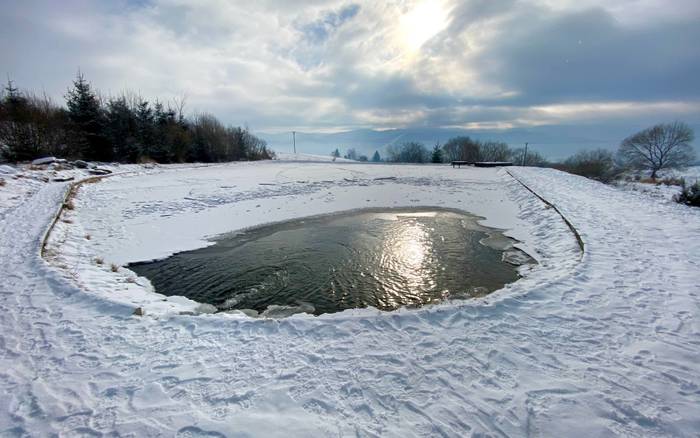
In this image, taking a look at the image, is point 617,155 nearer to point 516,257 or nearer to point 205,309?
point 516,257

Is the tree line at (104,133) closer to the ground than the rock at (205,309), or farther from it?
farther from it

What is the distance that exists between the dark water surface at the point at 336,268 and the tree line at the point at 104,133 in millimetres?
21313

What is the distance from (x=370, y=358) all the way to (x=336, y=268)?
12.3 ft

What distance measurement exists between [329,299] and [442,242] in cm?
489

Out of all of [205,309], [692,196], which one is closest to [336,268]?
[205,309]

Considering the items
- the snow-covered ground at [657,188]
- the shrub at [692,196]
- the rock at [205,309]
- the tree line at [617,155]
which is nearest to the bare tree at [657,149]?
the tree line at [617,155]

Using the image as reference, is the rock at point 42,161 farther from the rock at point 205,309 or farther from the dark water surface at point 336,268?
the rock at point 205,309

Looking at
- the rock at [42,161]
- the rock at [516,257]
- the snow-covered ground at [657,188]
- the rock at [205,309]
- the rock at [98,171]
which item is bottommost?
the rock at [205,309]

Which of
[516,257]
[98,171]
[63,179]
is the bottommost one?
[516,257]

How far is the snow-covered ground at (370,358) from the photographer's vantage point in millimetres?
2895

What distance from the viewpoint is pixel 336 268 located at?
7.43 meters

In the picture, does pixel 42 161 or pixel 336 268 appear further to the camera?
pixel 42 161

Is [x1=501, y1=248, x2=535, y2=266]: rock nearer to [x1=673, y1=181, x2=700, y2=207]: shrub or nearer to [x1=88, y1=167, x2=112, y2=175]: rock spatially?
[x1=673, y1=181, x2=700, y2=207]: shrub

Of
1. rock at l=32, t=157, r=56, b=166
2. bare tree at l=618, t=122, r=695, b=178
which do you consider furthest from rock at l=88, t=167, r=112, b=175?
bare tree at l=618, t=122, r=695, b=178
